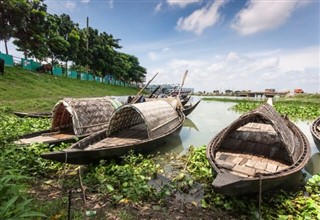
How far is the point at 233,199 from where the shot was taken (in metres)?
4.70

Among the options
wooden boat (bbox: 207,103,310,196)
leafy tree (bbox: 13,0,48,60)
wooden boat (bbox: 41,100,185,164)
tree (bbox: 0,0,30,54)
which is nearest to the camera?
wooden boat (bbox: 207,103,310,196)

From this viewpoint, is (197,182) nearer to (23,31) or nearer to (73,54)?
(23,31)

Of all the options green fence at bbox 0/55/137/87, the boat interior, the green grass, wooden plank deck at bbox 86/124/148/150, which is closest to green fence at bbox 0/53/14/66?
green fence at bbox 0/55/137/87

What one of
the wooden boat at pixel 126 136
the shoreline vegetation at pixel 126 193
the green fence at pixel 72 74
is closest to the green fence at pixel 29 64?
the green fence at pixel 72 74

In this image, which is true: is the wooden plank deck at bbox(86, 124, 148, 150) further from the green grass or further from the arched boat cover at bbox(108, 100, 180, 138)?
the green grass

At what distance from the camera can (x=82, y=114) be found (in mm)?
8664

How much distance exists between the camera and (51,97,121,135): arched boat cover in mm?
8289

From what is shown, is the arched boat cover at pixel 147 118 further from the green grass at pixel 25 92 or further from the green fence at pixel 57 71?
the green fence at pixel 57 71

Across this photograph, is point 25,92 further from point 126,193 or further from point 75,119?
point 126,193

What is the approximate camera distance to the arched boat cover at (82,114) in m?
8.29

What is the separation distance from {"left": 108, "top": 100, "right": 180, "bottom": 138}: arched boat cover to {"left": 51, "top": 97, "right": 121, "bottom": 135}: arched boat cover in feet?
2.96

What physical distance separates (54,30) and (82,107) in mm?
25245

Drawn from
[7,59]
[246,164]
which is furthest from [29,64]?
[246,164]

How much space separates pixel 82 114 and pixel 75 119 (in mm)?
493
